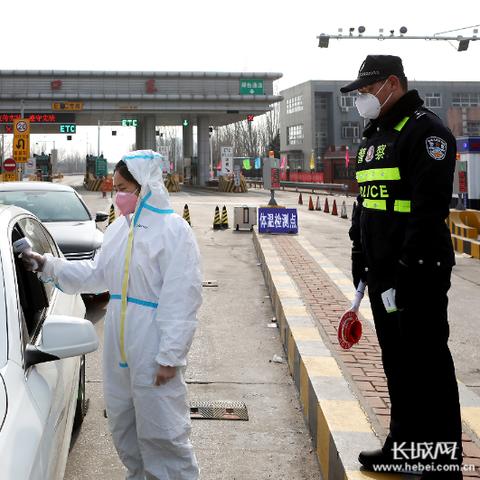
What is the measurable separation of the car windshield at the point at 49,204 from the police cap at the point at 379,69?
22.3ft

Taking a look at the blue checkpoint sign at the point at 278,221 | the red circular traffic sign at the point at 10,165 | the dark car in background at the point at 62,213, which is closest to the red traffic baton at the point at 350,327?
the dark car in background at the point at 62,213

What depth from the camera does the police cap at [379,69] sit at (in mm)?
2891

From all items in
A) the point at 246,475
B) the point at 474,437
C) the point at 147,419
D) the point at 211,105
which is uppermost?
the point at 211,105

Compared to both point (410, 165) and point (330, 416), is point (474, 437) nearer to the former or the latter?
point (330, 416)

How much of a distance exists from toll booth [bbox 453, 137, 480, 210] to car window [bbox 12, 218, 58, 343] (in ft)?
50.1

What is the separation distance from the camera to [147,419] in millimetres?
2791

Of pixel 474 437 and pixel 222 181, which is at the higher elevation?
pixel 222 181

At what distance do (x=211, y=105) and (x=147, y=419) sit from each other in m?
41.9

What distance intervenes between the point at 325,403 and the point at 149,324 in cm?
162

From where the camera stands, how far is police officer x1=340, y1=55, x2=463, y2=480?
8.37ft

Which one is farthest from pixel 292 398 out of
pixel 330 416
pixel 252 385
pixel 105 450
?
pixel 105 450

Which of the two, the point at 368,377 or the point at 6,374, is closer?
the point at 6,374

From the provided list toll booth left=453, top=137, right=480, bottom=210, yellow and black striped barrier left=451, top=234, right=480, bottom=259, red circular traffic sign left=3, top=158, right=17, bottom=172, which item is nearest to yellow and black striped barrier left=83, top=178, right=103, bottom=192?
red circular traffic sign left=3, top=158, right=17, bottom=172

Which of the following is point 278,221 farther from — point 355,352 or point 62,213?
point 355,352
